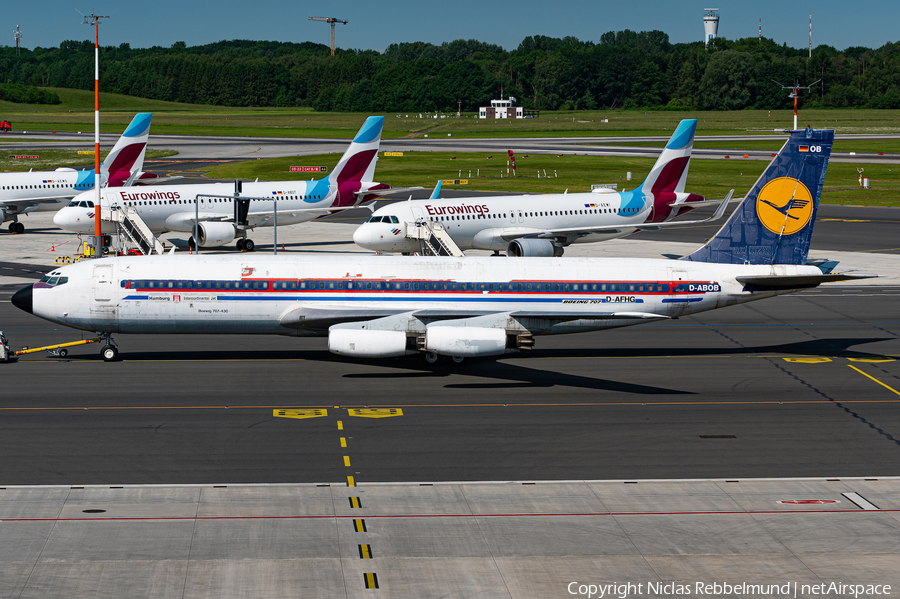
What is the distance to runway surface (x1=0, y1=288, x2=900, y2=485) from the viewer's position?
25.9m

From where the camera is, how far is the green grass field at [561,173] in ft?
354

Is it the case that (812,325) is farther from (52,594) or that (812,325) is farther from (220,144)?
(220,144)

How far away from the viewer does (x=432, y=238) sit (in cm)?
5466

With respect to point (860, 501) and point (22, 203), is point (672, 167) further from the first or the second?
point (22, 203)

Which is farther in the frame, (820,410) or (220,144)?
(220,144)

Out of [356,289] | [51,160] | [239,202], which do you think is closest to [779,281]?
[356,289]

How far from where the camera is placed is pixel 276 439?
28.0 meters

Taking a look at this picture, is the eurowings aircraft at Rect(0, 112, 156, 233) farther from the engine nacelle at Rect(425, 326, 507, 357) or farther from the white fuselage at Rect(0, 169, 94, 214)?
the engine nacelle at Rect(425, 326, 507, 357)

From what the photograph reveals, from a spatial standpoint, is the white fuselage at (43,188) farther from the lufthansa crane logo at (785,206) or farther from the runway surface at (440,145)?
the runway surface at (440,145)

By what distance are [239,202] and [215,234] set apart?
11.8ft

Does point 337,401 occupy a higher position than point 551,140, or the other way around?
point 551,140

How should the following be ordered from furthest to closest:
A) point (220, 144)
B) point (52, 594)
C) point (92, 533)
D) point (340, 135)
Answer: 1. point (340, 135)
2. point (220, 144)
3. point (92, 533)
4. point (52, 594)

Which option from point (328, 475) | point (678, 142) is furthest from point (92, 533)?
point (678, 142)

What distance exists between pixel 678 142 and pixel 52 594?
56231 millimetres
